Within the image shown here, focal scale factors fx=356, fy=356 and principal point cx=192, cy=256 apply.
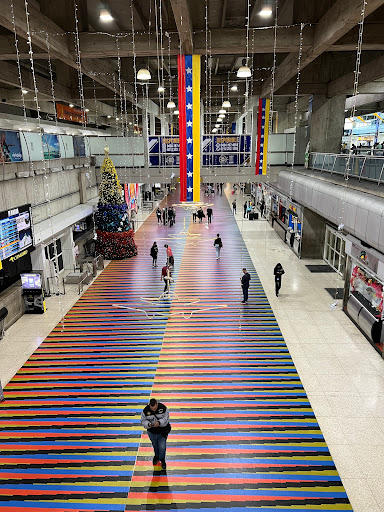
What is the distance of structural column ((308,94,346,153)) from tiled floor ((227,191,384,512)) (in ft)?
22.1

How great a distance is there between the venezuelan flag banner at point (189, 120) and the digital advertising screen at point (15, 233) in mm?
5413

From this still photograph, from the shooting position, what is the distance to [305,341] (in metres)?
9.48

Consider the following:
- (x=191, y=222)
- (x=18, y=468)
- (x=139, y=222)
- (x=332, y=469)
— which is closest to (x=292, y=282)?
(x=332, y=469)

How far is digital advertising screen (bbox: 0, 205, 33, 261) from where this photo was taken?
10.4m

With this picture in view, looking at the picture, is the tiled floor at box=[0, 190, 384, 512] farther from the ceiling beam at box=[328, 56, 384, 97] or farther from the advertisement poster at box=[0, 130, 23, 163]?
the ceiling beam at box=[328, 56, 384, 97]

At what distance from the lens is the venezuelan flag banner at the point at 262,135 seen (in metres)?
16.2

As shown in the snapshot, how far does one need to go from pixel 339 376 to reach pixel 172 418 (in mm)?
3839

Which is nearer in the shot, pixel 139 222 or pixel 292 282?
pixel 292 282

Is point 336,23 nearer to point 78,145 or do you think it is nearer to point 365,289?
point 365,289

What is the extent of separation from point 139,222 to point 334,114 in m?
15.1

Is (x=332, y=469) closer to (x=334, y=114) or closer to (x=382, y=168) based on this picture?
(x=382, y=168)

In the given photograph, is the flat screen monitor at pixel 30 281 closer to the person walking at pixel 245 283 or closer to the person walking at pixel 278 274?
the person walking at pixel 245 283

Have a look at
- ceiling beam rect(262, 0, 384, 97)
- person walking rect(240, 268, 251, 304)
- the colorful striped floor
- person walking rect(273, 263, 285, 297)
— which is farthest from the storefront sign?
ceiling beam rect(262, 0, 384, 97)

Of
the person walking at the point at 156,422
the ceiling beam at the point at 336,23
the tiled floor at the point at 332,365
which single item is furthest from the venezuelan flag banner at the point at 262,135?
the person walking at the point at 156,422
